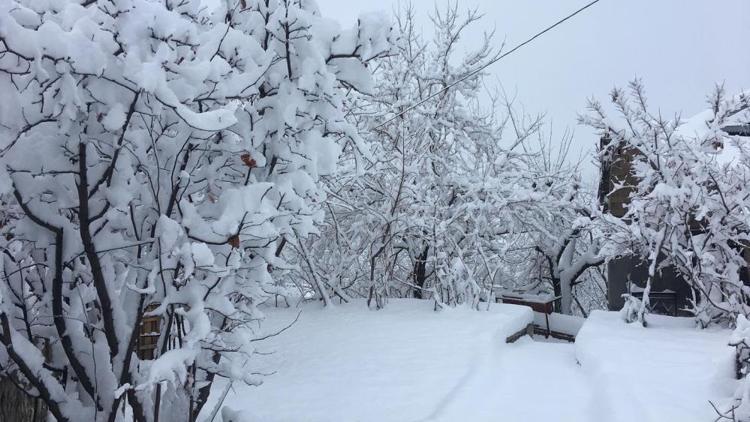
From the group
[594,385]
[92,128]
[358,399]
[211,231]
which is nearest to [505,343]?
[594,385]

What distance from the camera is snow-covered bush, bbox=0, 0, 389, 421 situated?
234 cm

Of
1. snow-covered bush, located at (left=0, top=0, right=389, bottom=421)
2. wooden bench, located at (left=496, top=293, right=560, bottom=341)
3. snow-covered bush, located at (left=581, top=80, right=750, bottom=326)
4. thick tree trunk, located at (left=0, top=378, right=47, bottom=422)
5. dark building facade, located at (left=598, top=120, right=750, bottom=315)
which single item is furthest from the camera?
wooden bench, located at (left=496, top=293, right=560, bottom=341)

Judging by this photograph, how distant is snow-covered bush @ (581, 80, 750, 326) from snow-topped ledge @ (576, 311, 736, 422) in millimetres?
493

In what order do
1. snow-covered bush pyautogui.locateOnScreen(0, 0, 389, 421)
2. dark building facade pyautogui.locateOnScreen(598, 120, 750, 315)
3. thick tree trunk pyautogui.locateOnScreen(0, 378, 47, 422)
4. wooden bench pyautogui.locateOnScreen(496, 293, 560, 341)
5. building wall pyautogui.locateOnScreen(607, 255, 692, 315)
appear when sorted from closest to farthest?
snow-covered bush pyautogui.locateOnScreen(0, 0, 389, 421), thick tree trunk pyautogui.locateOnScreen(0, 378, 47, 422), dark building facade pyautogui.locateOnScreen(598, 120, 750, 315), building wall pyautogui.locateOnScreen(607, 255, 692, 315), wooden bench pyautogui.locateOnScreen(496, 293, 560, 341)

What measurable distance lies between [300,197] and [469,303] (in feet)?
20.7

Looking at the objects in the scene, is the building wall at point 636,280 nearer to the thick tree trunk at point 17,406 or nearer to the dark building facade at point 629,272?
the dark building facade at point 629,272

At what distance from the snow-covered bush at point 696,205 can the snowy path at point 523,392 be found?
188 centimetres

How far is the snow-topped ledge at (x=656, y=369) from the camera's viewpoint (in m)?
4.30

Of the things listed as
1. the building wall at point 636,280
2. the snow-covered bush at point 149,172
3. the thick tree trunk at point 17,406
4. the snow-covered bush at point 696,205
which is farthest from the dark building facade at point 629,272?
the thick tree trunk at point 17,406

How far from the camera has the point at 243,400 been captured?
4.61 meters

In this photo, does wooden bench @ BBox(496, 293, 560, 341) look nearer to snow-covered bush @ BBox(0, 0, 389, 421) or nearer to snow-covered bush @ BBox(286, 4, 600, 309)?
snow-covered bush @ BBox(286, 4, 600, 309)

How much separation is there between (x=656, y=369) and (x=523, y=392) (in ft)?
4.12

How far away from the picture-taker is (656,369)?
5352 mm

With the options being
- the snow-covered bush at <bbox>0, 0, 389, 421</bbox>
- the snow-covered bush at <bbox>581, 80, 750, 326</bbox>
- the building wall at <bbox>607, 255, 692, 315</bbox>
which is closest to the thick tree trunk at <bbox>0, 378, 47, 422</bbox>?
the snow-covered bush at <bbox>0, 0, 389, 421</bbox>
